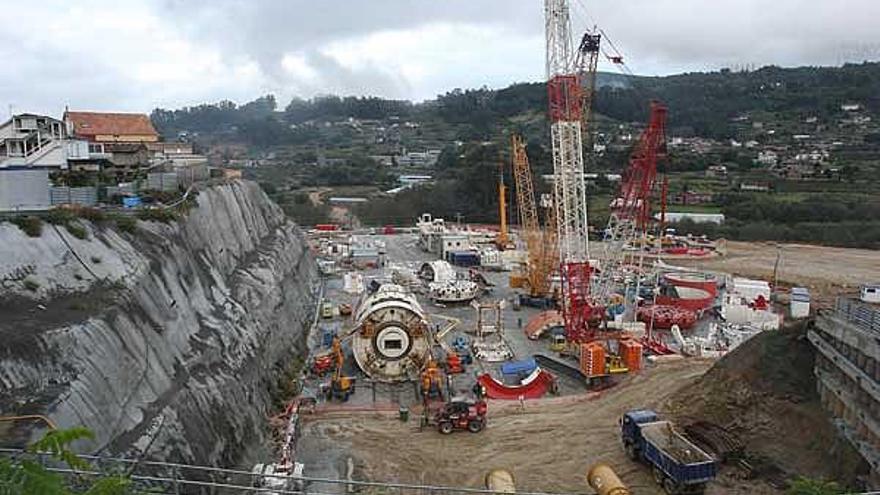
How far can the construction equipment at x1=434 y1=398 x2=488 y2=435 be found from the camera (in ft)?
78.5

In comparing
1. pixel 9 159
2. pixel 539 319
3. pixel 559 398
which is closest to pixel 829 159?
pixel 539 319

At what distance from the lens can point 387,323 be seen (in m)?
29.4

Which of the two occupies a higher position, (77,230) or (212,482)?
(77,230)

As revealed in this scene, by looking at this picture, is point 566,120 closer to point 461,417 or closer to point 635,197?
point 635,197

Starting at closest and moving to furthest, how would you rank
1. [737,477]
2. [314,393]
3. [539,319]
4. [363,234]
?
[737,477] < [314,393] < [539,319] < [363,234]

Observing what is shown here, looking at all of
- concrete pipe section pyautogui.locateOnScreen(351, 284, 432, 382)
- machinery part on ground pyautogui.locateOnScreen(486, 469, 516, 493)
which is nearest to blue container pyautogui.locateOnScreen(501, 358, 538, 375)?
concrete pipe section pyautogui.locateOnScreen(351, 284, 432, 382)

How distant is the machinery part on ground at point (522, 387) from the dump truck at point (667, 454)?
6316mm

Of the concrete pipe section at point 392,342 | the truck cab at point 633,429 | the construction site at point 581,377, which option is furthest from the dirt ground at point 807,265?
the truck cab at point 633,429

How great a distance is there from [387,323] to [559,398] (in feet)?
24.6

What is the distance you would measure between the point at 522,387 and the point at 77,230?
55.3 ft

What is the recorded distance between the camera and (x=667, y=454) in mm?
19266

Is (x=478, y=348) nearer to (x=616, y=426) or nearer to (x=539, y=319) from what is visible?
(x=539, y=319)

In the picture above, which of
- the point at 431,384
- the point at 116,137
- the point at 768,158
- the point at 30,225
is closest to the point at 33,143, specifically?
the point at 116,137

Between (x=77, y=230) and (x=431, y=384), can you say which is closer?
(x=77, y=230)
